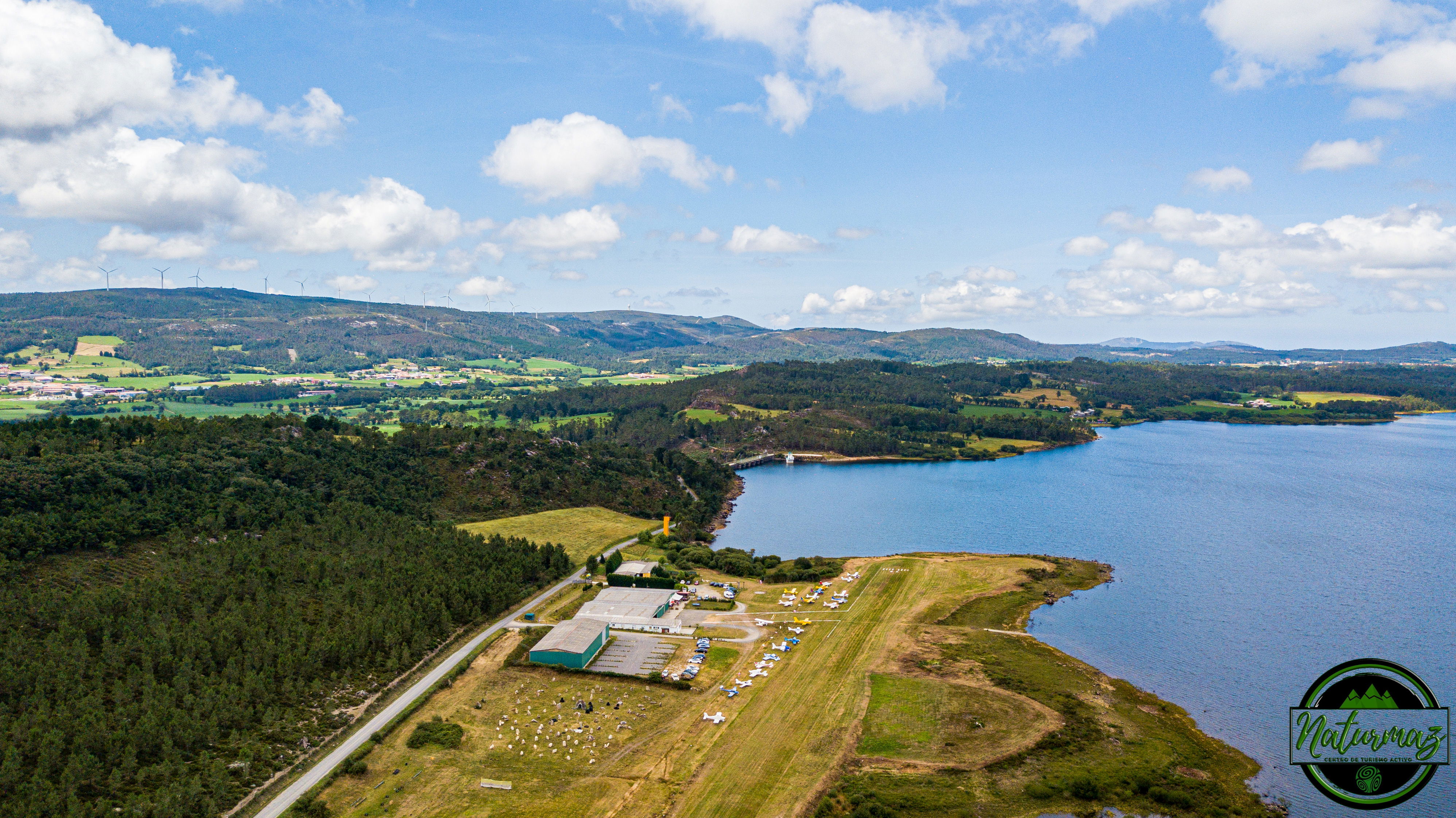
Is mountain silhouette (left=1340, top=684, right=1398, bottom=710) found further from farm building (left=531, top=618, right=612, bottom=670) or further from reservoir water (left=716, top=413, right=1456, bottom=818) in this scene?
farm building (left=531, top=618, right=612, bottom=670)

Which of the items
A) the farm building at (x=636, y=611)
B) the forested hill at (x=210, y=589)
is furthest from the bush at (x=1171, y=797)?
the forested hill at (x=210, y=589)

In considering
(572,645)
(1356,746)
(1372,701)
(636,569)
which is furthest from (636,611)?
(1372,701)

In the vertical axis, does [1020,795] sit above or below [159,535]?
below

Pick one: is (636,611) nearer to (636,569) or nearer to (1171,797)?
(636,569)

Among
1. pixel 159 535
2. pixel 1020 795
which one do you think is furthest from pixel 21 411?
pixel 1020 795

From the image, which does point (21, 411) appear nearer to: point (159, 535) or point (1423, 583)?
point (159, 535)

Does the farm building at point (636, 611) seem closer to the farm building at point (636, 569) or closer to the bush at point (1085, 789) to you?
the farm building at point (636, 569)
